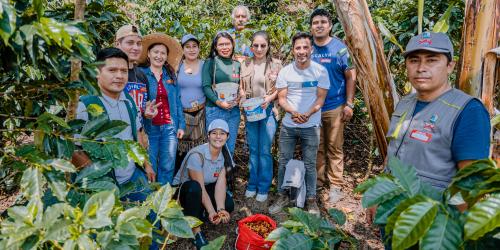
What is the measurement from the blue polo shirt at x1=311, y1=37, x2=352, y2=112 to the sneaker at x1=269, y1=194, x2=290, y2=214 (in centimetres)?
→ 96

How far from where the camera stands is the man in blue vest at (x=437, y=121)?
146 cm

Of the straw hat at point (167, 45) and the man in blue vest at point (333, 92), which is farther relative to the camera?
the man in blue vest at point (333, 92)

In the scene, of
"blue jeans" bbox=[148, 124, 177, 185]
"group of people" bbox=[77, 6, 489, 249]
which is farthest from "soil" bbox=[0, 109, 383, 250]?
"blue jeans" bbox=[148, 124, 177, 185]

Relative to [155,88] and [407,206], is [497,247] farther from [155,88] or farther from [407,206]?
[155,88]

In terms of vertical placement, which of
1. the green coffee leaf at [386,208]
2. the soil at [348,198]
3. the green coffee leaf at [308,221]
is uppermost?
the green coffee leaf at [386,208]

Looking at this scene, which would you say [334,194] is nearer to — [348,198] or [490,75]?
[348,198]

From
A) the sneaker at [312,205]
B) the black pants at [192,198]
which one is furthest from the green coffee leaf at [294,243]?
the sneaker at [312,205]

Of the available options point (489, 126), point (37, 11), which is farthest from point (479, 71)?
point (37, 11)

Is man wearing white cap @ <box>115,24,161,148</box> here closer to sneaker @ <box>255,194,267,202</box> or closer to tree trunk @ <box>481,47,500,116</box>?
sneaker @ <box>255,194,267,202</box>

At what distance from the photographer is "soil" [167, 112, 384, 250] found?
3.20m

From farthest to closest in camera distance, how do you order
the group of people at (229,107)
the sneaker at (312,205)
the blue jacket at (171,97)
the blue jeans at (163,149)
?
1. the sneaker at (312,205)
2. the blue jeans at (163,149)
3. the blue jacket at (171,97)
4. the group of people at (229,107)

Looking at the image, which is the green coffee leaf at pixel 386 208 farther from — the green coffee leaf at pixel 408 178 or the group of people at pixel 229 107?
the group of people at pixel 229 107

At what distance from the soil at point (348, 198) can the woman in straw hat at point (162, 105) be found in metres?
0.71

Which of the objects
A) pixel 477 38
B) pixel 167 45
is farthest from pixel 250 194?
pixel 477 38
